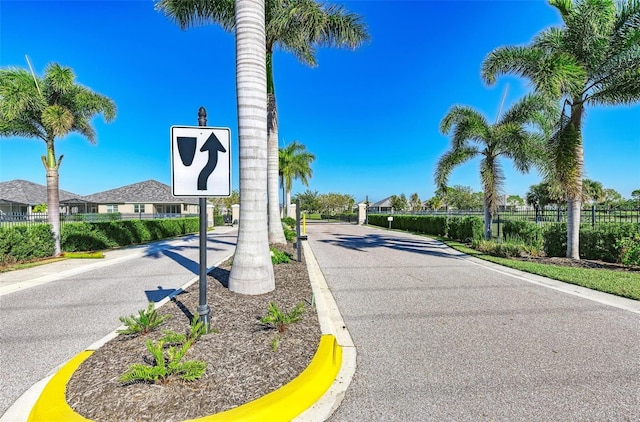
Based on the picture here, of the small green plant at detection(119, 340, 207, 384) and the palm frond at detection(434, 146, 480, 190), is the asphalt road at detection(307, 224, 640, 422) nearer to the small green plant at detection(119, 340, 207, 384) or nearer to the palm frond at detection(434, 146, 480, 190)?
the small green plant at detection(119, 340, 207, 384)

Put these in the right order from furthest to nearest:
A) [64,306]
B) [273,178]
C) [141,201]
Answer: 1. [141,201]
2. [273,178]
3. [64,306]

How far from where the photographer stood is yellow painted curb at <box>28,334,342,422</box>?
7.36ft

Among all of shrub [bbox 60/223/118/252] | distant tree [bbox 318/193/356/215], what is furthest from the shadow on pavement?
distant tree [bbox 318/193/356/215]

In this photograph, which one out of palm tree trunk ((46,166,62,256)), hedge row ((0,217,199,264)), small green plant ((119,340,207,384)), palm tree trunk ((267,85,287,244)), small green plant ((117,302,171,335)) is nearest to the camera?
small green plant ((119,340,207,384))

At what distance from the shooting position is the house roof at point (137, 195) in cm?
3916

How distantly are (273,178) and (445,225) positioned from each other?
40.6 ft

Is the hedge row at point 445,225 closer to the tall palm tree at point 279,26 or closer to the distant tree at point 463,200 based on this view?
the tall palm tree at point 279,26

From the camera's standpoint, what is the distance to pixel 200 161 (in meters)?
3.49

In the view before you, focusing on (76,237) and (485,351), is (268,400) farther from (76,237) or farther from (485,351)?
(76,237)

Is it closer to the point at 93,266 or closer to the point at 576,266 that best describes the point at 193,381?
the point at 93,266

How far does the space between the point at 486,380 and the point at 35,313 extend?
21.8ft

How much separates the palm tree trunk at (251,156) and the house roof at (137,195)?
1469 inches

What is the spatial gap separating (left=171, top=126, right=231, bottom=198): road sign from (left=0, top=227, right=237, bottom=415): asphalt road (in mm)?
2339

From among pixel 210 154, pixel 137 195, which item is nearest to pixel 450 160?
pixel 210 154
